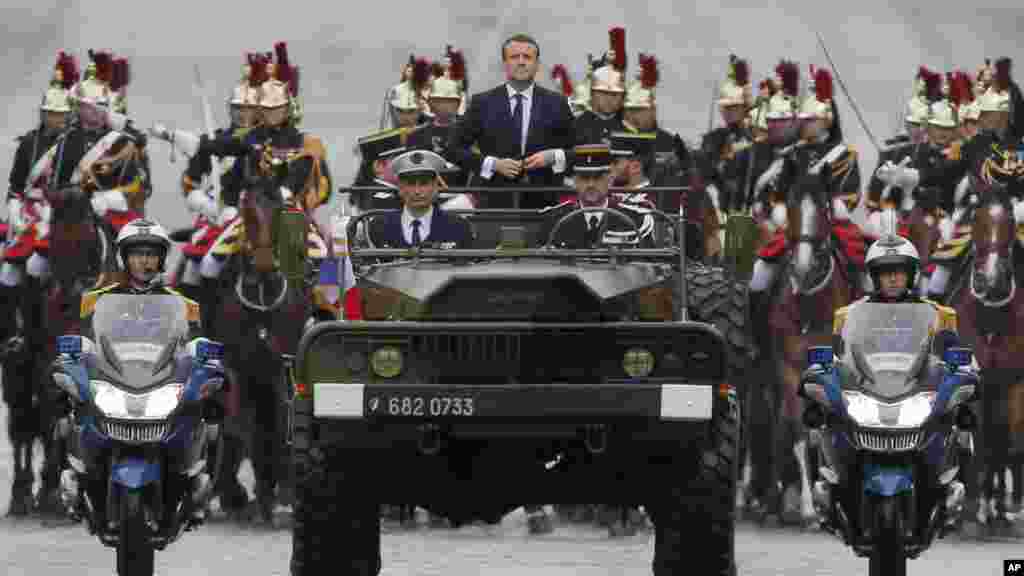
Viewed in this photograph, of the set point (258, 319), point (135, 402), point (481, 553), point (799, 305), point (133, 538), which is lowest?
point (481, 553)

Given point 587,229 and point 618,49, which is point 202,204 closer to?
point 618,49

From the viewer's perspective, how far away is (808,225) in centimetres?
2819

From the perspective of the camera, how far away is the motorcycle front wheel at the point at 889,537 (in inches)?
787

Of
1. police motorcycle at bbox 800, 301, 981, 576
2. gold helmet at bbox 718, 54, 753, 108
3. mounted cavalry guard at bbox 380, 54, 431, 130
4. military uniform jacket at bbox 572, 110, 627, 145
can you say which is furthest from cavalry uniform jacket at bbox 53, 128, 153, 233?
police motorcycle at bbox 800, 301, 981, 576

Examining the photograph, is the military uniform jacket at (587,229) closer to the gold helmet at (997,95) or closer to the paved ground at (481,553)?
the paved ground at (481,553)

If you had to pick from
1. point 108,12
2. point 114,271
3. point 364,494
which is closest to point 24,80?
point 108,12

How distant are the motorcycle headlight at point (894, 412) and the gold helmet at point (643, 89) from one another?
39.6ft

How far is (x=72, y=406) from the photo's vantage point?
69.0 feet

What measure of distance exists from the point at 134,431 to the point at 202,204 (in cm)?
1055

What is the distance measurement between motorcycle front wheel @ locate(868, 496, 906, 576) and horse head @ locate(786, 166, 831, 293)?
8.15m

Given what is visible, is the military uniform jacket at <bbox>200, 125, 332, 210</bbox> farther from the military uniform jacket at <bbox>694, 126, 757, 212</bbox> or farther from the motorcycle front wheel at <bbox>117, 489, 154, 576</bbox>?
the motorcycle front wheel at <bbox>117, 489, 154, 576</bbox>

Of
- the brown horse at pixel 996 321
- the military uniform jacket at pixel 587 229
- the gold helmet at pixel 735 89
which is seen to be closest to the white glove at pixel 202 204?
the brown horse at pixel 996 321

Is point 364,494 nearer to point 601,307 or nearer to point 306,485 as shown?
point 306,485

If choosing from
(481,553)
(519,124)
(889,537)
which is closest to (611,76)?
(481,553)
